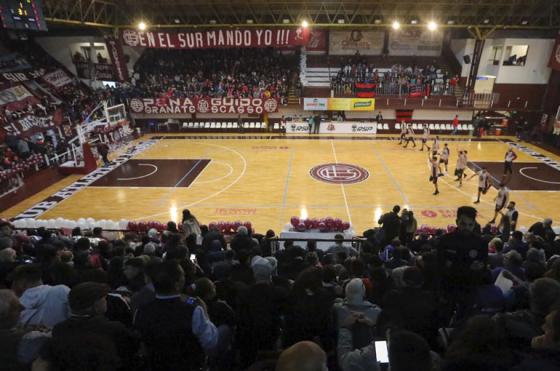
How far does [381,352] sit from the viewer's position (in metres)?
3.06

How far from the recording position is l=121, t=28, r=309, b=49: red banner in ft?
87.7

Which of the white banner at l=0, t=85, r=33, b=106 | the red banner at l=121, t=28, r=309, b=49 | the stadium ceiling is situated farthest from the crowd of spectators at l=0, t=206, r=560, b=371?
the stadium ceiling

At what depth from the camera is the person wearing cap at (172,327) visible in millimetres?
3215

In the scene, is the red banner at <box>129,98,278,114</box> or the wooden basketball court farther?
the red banner at <box>129,98,278,114</box>

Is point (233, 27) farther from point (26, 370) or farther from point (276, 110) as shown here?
point (26, 370)

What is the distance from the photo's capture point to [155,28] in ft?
91.2

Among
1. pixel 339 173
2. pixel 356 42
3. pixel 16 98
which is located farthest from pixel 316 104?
pixel 16 98

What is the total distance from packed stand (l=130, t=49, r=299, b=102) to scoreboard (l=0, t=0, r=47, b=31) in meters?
12.6

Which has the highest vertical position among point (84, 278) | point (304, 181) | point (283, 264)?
point (84, 278)

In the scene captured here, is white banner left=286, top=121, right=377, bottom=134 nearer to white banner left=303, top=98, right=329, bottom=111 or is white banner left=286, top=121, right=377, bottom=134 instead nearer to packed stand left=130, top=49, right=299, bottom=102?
white banner left=303, top=98, right=329, bottom=111

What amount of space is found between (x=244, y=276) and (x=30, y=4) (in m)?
16.4

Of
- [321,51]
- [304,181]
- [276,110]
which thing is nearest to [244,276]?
[304,181]

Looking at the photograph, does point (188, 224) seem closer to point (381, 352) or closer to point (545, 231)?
point (381, 352)

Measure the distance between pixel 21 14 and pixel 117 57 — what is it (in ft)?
39.3
